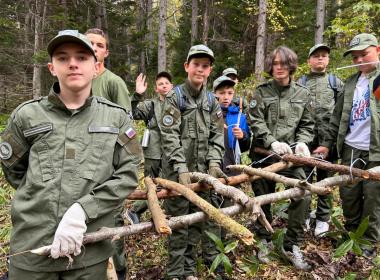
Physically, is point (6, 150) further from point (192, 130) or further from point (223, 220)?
point (192, 130)

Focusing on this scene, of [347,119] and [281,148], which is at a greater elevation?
[347,119]

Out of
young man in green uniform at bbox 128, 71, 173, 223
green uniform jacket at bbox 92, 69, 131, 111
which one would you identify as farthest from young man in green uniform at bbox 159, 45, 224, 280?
young man in green uniform at bbox 128, 71, 173, 223

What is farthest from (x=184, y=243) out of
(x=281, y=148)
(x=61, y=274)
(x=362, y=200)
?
(x=362, y=200)

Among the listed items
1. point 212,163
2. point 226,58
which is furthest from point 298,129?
point 226,58

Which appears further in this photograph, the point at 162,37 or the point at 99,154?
the point at 162,37

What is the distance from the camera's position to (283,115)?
486 centimetres

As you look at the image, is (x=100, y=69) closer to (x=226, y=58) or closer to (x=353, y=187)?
(x=353, y=187)

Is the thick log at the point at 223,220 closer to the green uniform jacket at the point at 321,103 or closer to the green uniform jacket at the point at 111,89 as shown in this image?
the green uniform jacket at the point at 111,89

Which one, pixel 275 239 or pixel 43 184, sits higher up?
pixel 43 184

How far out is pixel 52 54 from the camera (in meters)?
2.63

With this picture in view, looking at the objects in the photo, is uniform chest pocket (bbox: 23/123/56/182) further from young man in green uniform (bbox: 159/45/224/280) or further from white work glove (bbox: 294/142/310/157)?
white work glove (bbox: 294/142/310/157)

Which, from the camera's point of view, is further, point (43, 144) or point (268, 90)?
point (268, 90)

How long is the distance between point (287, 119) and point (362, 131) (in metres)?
0.98

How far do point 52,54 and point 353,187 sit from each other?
4.18 meters
